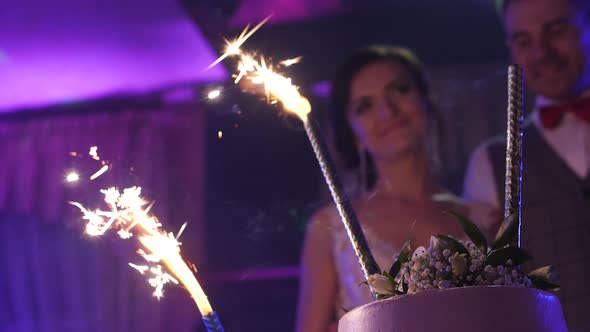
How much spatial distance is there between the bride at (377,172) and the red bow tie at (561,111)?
34 cm

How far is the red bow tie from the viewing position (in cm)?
220

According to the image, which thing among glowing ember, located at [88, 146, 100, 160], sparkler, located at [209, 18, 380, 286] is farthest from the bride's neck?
glowing ember, located at [88, 146, 100, 160]

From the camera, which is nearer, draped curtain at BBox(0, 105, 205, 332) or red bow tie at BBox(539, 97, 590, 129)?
red bow tie at BBox(539, 97, 590, 129)

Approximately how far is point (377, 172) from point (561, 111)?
1.89 feet

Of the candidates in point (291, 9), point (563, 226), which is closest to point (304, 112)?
point (563, 226)

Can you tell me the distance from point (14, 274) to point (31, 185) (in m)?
0.51

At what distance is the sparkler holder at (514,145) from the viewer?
879 millimetres

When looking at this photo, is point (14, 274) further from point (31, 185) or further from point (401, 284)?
point (401, 284)

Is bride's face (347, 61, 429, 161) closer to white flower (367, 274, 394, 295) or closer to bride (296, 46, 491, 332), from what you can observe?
bride (296, 46, 491, 332)

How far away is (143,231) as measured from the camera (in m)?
1.01

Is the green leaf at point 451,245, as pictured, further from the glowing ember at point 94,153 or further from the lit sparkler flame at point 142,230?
the glowing ember at point 94,153

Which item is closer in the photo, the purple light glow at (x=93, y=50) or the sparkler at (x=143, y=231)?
the sparkler at (x=143, y=231)

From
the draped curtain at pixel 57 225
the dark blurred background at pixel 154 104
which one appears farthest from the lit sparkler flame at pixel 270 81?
the draped curtain at pixel 57 225

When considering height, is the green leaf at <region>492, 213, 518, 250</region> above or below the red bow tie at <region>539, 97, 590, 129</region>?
below
